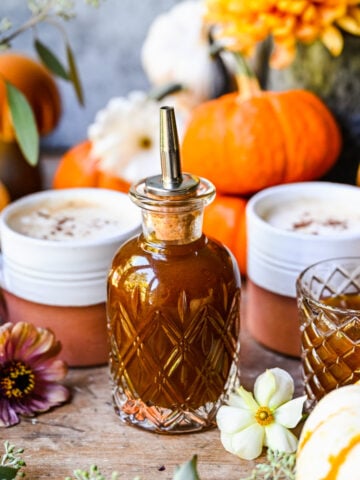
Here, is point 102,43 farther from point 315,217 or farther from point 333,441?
point 333,441

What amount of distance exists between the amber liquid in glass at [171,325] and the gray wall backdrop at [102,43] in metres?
0.69

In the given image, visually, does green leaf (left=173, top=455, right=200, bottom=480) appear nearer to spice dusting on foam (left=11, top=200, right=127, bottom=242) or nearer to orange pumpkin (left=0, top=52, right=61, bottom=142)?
spice dusting on foam (left=11, top=200, right=127, bottom=242)

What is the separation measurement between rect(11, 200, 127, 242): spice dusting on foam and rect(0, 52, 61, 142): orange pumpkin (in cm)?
25

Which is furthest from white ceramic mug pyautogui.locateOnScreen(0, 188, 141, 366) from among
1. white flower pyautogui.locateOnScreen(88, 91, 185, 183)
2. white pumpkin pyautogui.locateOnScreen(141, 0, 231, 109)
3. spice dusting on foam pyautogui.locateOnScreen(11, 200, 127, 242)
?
white pumpkin pyautogui.locateOnScreen(141, 0, 231, 109)

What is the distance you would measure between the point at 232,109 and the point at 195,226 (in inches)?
13.1

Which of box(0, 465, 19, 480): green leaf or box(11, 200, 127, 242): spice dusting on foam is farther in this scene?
box(11, 200, 127, 242): spice dusting on foam

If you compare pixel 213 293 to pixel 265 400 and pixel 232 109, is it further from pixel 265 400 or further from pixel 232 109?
pixel 232 109

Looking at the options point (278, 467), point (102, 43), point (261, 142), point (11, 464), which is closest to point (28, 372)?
point (11, 464)

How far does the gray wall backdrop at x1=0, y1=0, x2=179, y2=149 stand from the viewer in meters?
1.25

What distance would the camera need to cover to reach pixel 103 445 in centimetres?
65

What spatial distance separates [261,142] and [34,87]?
353 millimetres

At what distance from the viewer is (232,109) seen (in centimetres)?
93

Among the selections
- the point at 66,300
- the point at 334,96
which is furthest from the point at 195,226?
the point at 334,96

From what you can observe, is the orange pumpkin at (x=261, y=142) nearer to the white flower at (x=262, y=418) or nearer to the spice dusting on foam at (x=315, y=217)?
the spice dusting on foam at (x=315, y=217)
